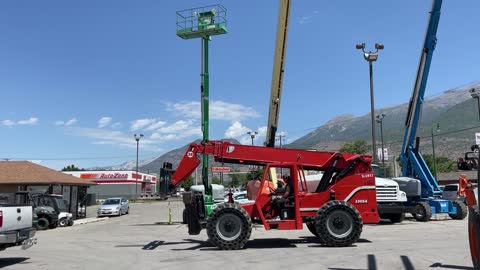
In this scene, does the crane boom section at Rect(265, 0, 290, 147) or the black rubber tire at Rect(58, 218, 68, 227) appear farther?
the black rubber tire at Rect(58, 218, 68, 227)

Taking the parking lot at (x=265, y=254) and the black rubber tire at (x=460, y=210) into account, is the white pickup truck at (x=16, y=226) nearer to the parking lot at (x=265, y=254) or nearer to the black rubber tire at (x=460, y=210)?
the parking lot at (x=265, y=254)

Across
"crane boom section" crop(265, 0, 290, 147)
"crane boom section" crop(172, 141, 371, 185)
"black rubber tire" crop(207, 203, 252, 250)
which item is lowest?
"black rubber tire" crop(207, 203, 252, 250)

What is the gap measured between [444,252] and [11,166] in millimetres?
32267

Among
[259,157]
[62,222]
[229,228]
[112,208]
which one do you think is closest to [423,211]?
Result: [259,157]

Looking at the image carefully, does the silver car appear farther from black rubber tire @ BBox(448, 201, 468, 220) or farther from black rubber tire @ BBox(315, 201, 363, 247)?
black rubber tire @ BBox(315, 201, 363, 247)

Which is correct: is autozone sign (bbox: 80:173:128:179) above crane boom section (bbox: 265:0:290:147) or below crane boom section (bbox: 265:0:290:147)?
below

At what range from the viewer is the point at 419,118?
24.6m

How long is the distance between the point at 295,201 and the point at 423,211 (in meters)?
10.9

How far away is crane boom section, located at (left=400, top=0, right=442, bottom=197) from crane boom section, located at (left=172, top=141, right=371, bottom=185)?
10950mm

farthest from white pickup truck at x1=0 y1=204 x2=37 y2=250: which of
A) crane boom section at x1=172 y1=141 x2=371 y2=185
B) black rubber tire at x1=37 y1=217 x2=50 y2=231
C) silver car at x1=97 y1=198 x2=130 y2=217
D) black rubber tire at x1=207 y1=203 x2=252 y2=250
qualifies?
silver car at x1=97 y1=198 x2=130 y2=217

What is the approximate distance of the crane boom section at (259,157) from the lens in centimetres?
1431

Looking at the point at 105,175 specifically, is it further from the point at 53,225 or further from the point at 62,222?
the point at 53,225

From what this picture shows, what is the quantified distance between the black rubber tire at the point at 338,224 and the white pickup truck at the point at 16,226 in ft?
25.1

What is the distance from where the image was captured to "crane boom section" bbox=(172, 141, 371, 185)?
14.3 m
